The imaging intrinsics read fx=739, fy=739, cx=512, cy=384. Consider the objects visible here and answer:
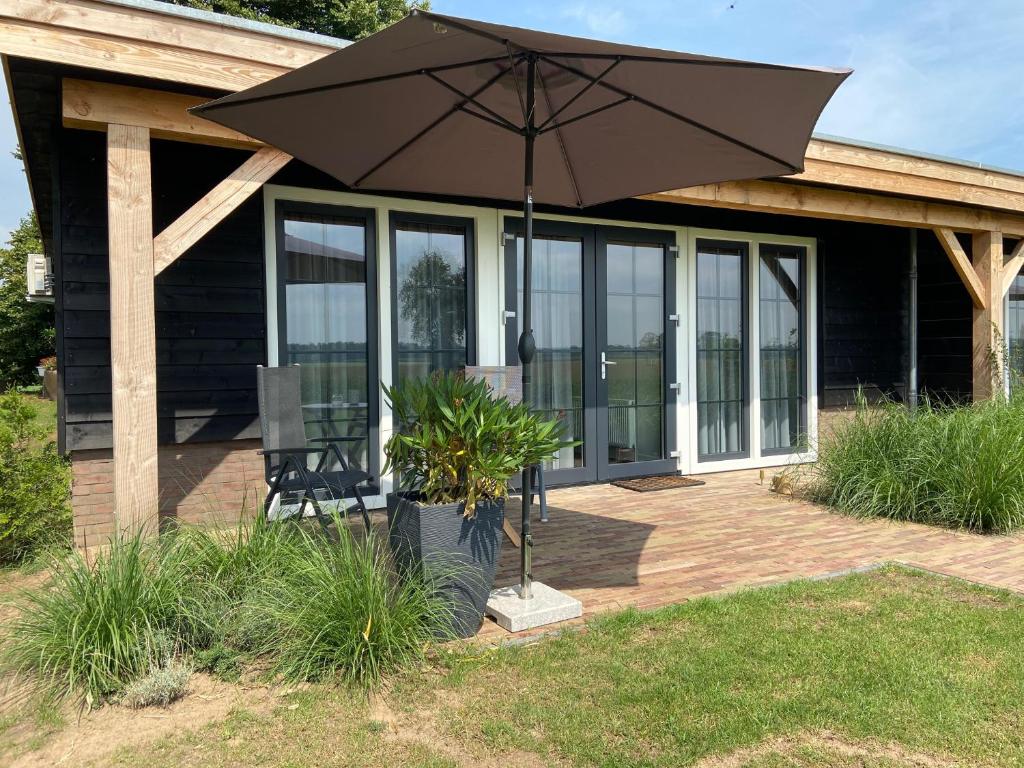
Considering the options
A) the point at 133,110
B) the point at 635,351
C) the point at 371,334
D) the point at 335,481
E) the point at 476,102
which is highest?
the point at 133,110

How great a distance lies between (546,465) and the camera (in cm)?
552

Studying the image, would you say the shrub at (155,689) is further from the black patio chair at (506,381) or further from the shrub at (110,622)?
the black patio chair at (506,381)

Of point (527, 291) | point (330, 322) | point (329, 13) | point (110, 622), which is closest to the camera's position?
point (110, 622)

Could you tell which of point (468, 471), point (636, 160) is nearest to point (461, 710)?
point (468, 471)

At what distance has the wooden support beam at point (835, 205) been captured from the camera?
16.7ft

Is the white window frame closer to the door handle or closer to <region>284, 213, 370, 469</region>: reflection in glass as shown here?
the door handle

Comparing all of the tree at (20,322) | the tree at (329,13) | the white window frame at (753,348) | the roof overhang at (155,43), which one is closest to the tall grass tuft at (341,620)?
the roof overhang at (155,43)

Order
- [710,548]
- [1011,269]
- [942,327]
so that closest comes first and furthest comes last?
[710,548]
[1011,269]
[942,327]

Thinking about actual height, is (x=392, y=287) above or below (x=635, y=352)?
above

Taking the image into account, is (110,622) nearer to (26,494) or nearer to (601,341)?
(26,494)

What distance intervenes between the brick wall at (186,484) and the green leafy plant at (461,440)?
163 cm

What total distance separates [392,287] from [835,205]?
3.44 m

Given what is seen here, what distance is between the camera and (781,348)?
21.8 feet

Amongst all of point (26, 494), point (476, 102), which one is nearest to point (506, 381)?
point (476, 102)
